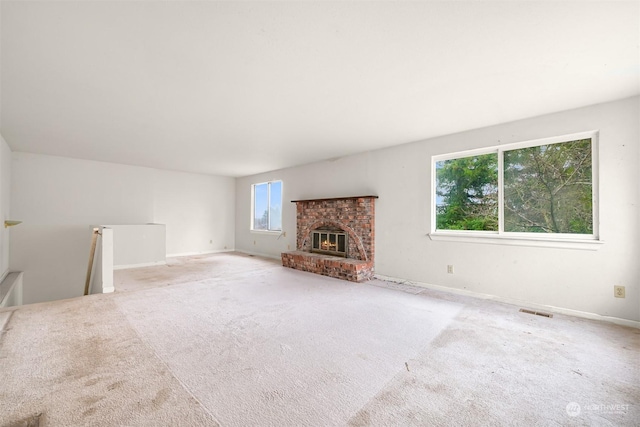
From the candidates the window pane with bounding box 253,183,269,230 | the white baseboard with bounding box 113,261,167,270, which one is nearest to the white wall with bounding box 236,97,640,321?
the window pane with bounding box 253,183,269,230

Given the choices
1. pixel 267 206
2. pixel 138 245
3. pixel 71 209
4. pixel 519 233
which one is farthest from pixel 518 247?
pixel 71 209

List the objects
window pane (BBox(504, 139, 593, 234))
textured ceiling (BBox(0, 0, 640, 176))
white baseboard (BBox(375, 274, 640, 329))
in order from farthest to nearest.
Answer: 1. window pane (BBox(504, 139, 593, 234))
2. white baseboard (BBox(375, 274, 640, 329))
3. textured ceiling (BBox(0, 0, 640, 176))

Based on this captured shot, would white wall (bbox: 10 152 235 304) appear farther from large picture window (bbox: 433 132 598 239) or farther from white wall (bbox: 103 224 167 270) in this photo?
large picture window (bbox: 433 132 598 239)

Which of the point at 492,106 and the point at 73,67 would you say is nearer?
the point at 73,67

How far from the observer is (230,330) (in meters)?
2.60

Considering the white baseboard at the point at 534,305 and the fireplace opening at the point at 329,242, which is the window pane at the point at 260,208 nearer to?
the fireplace opening at the point at 329,242

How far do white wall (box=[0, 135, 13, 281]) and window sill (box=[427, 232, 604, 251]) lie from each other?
7.07m

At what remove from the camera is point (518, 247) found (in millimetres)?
3469

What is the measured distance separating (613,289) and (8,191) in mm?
9365

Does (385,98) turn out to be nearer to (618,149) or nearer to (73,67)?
(618,149)

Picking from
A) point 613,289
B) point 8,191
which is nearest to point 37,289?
point 8,191

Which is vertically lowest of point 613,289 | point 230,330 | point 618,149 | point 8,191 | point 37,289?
point 37,289

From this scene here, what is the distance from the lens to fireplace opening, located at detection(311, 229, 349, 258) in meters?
5.41

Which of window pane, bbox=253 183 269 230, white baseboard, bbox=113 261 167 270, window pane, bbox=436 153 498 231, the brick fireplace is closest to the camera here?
window pane, bbox=436 153 498 231
